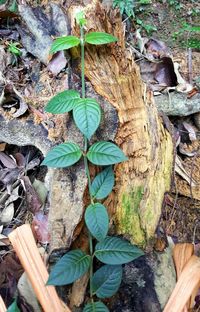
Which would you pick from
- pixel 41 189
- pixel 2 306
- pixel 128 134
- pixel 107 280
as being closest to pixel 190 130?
pixel 128 134

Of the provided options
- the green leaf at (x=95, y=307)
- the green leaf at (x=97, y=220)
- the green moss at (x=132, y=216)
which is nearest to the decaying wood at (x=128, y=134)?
the green moss at (x=132, y=216)

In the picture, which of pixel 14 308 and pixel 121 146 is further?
pixel 121 146

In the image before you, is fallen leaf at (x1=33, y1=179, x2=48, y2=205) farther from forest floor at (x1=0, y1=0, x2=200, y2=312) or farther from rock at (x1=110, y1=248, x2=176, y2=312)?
rock at (x1=110, y1=248, x2=176, y2=312)

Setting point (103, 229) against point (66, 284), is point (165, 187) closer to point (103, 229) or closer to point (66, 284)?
point (103, 229)

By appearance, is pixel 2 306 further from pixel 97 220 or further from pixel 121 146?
pixel 121 146

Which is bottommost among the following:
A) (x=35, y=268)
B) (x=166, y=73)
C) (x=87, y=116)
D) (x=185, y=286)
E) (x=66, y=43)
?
(x=185, y=286)

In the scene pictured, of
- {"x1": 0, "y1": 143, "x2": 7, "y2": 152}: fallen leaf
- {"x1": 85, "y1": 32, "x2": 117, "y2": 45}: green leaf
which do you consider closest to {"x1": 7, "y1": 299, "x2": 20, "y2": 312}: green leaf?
{"x1": 0, "y1": 143, "x2": 7, "y2": 152}: fallen leaf

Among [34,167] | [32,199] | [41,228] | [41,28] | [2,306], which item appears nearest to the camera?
[2,306]
